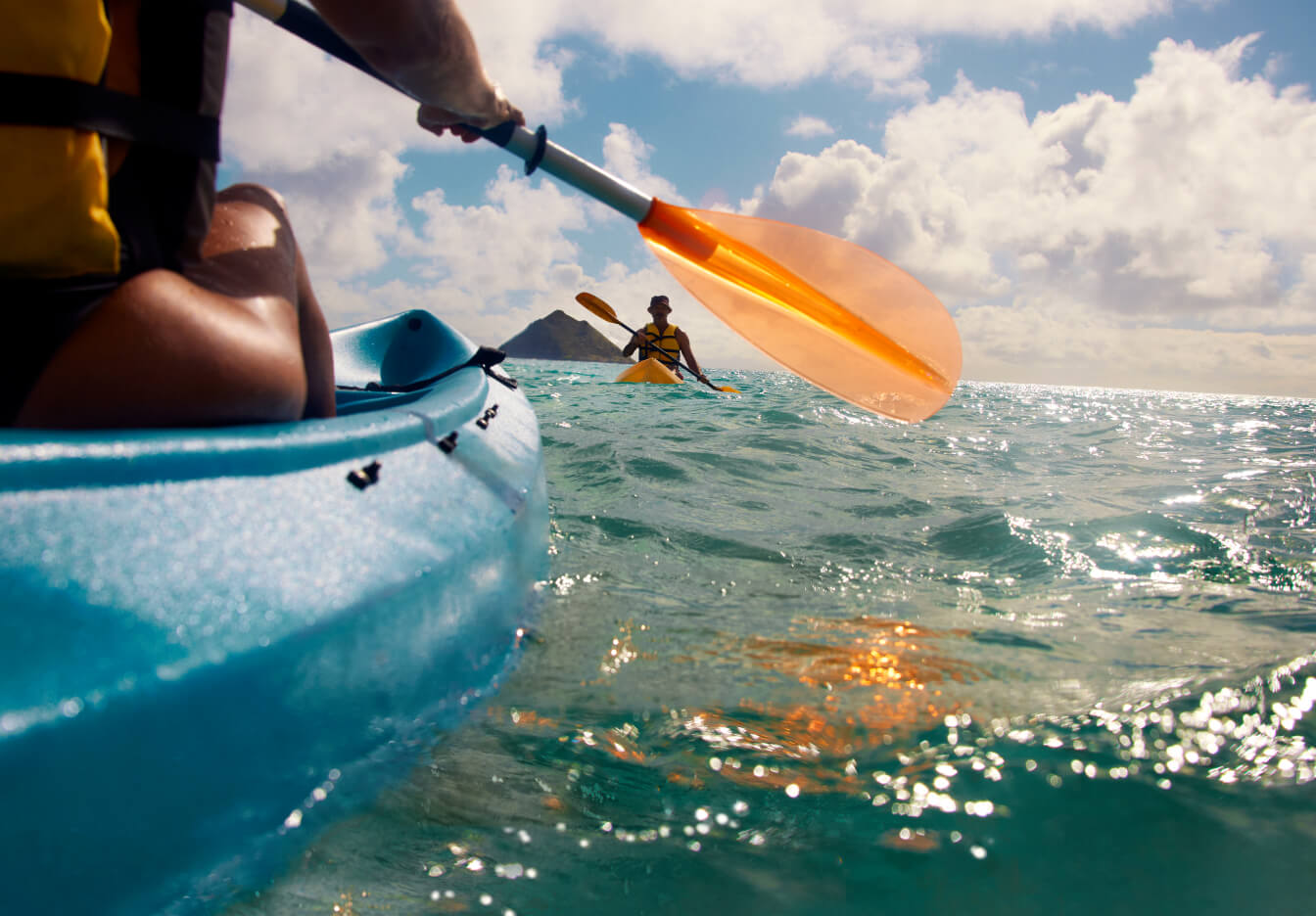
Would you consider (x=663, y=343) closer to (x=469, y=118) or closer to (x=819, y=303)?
(x=819, y=303)

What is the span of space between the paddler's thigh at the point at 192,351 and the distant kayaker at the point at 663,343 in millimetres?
10279

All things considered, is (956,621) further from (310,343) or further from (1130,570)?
(310,343)

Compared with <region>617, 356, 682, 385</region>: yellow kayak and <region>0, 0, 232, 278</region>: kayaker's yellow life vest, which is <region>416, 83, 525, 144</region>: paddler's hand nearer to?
<region>0, 0, 232, 278</region>: kayaker's yellow life vest

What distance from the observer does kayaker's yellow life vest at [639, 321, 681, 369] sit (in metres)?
11.7

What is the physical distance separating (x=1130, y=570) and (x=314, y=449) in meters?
2.78

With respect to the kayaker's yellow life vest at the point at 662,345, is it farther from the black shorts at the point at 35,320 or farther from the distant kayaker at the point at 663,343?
the black shorts at the point at 35,320

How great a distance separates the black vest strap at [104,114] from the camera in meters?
0.91

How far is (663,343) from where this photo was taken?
1186cm

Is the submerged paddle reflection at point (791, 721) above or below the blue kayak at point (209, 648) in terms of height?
below

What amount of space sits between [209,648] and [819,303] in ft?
9.37

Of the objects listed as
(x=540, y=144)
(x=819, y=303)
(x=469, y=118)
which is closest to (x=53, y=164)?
(x=469, y=118)

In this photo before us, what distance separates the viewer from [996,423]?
9844 millimetres

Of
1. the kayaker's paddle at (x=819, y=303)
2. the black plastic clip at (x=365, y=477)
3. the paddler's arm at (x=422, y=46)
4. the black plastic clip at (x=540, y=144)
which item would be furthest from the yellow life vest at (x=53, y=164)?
the kayaker's paddle at (x=819, y=303)

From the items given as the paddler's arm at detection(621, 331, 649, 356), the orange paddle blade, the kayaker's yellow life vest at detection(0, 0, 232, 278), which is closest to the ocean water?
the kayaker's yellow life vest at detection(0, 0, 232, 278)
